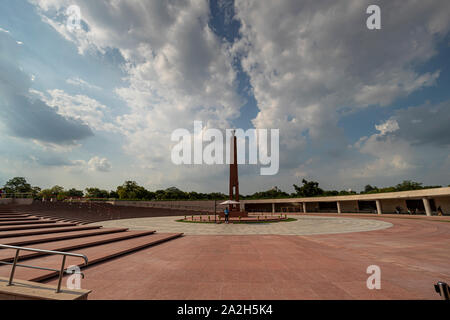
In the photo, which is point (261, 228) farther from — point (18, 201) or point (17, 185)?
point (17, 185)

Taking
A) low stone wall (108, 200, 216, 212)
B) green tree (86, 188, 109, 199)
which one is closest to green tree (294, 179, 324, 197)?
low stone wall (108, 200, 216, 212)

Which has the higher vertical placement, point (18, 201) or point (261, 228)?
point (18, 201)

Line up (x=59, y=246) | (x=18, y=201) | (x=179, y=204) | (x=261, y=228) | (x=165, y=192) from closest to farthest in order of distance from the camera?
(x=59, y=246) < (x=261, y=228) < (x=18, y=201) < (x=179, y=204) < (x=165, y=192)

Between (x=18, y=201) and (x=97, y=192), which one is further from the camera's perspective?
(x=97, y=192)

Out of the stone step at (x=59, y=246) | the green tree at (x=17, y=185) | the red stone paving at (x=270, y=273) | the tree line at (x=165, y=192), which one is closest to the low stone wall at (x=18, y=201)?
the tree line at (x=165, y=192)

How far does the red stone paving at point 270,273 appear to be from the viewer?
438 cm

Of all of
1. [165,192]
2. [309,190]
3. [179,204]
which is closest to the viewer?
[179,204]

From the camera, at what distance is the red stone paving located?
4383 mm

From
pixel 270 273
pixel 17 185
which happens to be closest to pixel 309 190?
pixel 270 273

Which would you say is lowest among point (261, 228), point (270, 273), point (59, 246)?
point (261, 228)

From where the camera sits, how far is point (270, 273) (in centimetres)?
564

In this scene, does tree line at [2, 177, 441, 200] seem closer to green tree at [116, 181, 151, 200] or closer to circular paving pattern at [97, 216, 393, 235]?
green tree at [116, 181, 151, 200]

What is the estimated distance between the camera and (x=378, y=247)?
8781mm
